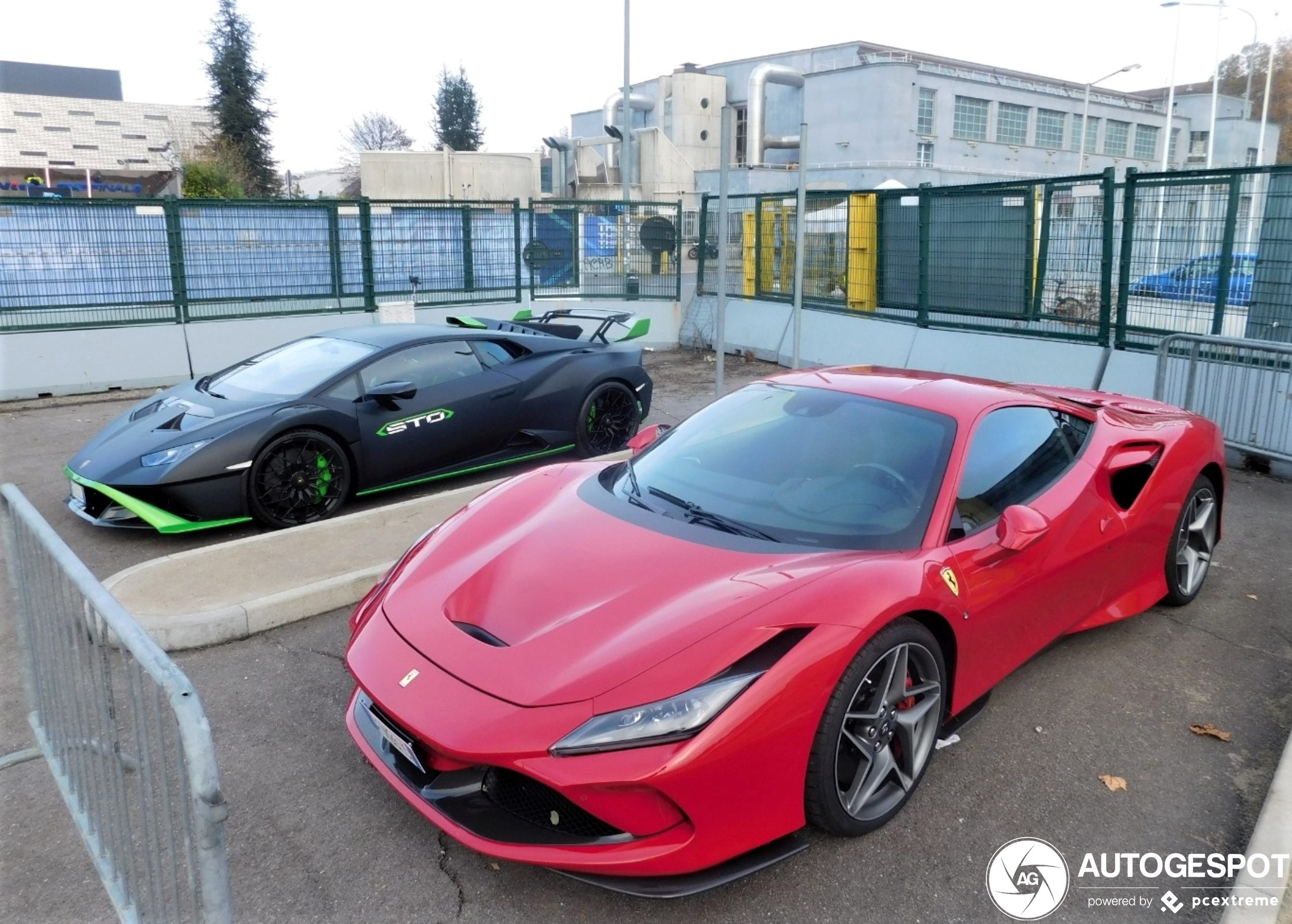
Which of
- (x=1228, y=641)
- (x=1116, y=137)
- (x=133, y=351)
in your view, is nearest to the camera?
(x=1228, y=641)

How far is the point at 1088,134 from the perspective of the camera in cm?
5441

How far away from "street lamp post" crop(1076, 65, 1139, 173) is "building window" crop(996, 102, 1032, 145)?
2820 mm

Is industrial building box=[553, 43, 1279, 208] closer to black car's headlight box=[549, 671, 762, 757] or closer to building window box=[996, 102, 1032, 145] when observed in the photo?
building window box=[996, 102, 1032, 145]

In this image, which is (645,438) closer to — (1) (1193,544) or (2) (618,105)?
(1) (1193,544)

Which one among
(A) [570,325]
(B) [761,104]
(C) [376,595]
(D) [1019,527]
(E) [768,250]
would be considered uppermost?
(B) [761,104]

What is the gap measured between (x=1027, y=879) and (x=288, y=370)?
5.41 meters

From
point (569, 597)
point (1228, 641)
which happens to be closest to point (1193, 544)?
point (1228, 641)

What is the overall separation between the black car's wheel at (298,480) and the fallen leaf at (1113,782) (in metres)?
4.68

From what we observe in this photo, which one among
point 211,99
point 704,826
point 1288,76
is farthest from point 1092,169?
point 704,826

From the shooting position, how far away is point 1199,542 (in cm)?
488

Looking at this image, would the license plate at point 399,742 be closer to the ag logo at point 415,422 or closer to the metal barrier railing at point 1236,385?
the ag logo at point 415,422

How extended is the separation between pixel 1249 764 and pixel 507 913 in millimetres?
2725

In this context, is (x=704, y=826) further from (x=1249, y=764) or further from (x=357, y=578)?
(x=357, y=578)

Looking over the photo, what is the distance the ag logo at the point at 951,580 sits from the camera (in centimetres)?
317
